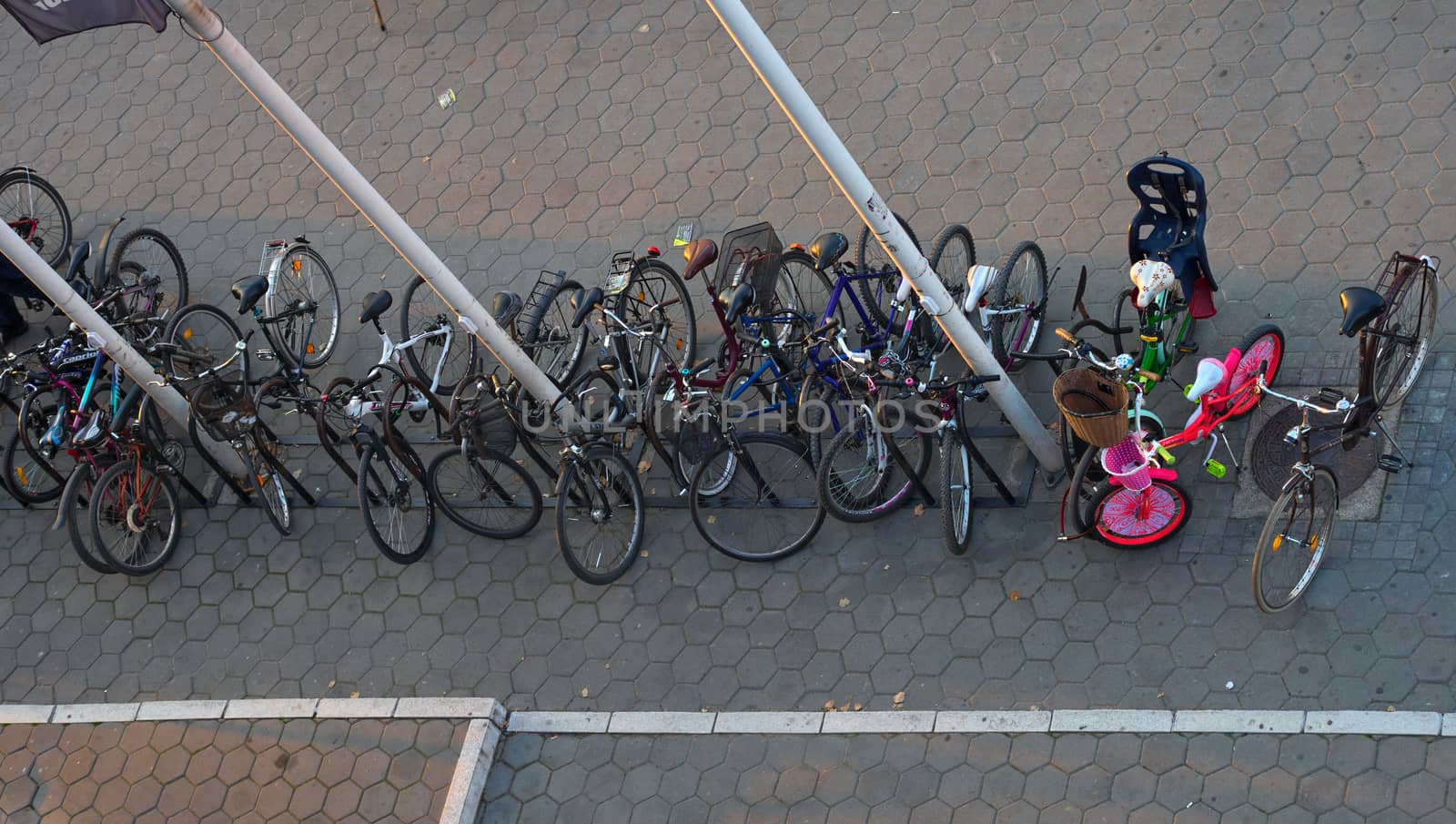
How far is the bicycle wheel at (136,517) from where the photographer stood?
7441 mm

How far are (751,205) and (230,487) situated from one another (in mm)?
4048

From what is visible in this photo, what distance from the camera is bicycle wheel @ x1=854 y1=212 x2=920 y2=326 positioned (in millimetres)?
7625

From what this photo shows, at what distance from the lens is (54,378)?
7902 mm

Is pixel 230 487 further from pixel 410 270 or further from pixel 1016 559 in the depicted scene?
pixel 1016 559

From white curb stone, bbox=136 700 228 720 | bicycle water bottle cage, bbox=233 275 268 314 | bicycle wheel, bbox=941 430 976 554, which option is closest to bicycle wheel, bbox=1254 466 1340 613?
bicycle wheel, bbox=941 430 976 554

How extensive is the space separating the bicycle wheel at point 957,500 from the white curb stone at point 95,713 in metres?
4.74

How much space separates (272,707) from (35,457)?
8.08ft

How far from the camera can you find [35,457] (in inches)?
310

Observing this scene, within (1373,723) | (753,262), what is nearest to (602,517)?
(753,262)

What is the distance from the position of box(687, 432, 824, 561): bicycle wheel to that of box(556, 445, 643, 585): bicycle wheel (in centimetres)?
42

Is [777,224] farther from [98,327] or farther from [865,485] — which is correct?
[98,327]

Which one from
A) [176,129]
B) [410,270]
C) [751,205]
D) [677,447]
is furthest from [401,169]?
[677,447]

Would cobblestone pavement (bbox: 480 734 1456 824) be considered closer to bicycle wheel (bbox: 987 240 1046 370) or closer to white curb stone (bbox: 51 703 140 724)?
white curb stone (bbox: 51 703 140 724)

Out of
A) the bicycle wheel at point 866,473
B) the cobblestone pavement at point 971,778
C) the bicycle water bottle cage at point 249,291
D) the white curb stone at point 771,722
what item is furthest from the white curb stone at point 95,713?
the bicycle wheel at point 866,473
